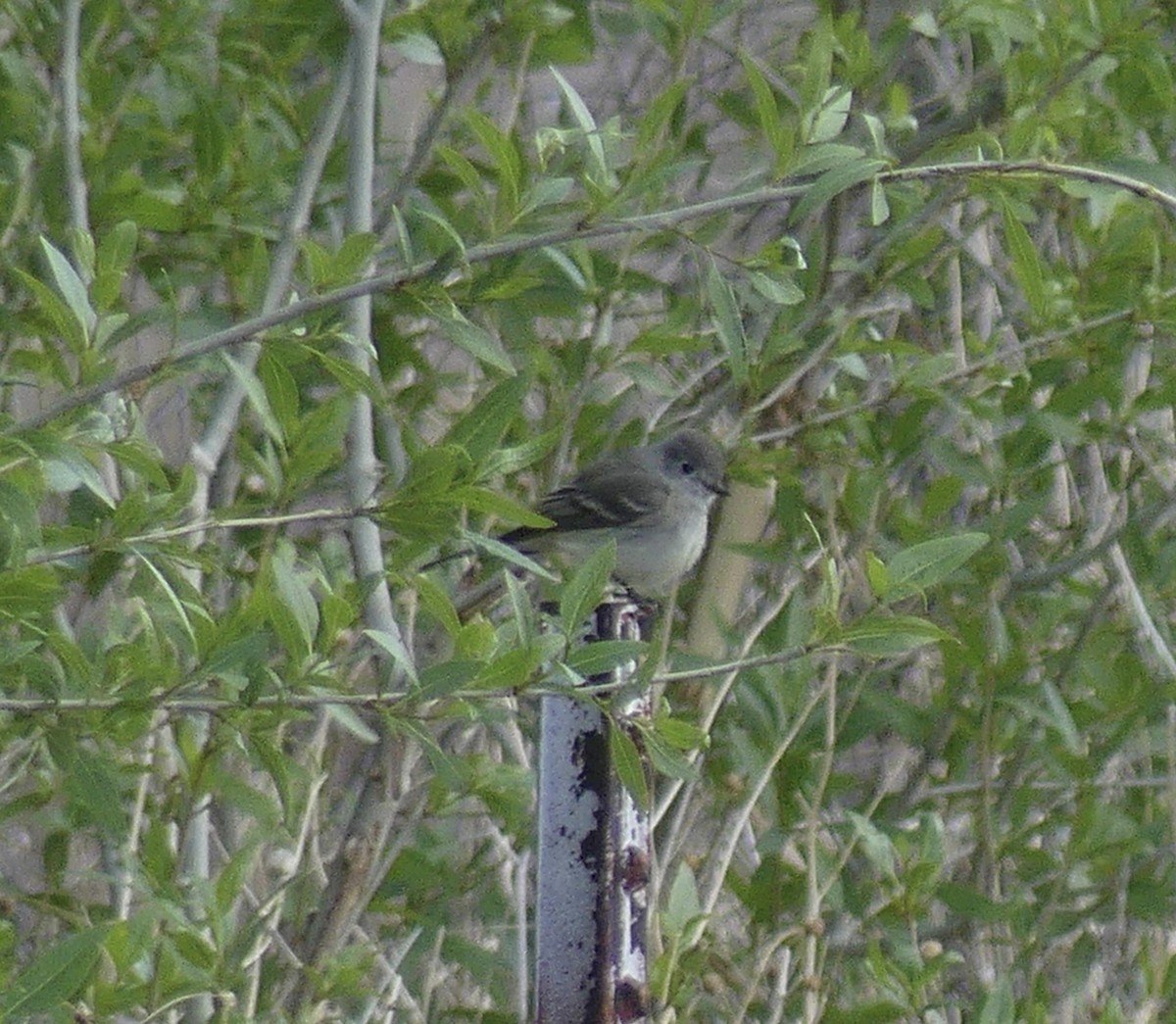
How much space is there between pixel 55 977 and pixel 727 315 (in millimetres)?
1099

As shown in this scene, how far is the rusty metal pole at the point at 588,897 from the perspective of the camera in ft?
6.57

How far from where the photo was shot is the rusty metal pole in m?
2.00

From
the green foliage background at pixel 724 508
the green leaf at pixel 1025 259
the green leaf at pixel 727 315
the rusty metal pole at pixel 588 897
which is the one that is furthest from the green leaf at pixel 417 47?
the rusty metal pole at pixel 588 897

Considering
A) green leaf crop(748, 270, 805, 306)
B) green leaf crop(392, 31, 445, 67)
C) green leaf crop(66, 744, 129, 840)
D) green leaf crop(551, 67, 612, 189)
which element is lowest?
green leaf crop(66, 744, 129, 840)

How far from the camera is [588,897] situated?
2.03 metres

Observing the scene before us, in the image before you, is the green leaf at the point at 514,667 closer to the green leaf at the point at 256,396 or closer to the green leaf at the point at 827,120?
the green leaf at the point at 256,396

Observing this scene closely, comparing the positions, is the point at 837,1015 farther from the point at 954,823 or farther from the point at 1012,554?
the point at 1012,554

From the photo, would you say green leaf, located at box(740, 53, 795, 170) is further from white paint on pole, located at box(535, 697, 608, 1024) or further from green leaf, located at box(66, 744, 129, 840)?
green leaf, located at box(66, 744, 129, 840)

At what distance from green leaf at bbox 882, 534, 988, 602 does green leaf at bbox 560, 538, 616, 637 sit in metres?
0.37

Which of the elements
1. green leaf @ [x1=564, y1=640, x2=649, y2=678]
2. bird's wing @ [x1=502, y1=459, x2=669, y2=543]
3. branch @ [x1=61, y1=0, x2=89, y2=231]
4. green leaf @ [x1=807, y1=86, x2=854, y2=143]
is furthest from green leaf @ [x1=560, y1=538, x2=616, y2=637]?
bird's wing @ [x1=502, y1=459, x2=669, y2=543]

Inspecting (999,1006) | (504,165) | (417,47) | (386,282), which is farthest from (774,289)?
(417,47)

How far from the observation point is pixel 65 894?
3.59 m

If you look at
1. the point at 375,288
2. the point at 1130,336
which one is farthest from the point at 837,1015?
the point at 375,288

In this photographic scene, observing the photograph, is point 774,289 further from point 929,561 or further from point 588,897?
point 588,897
